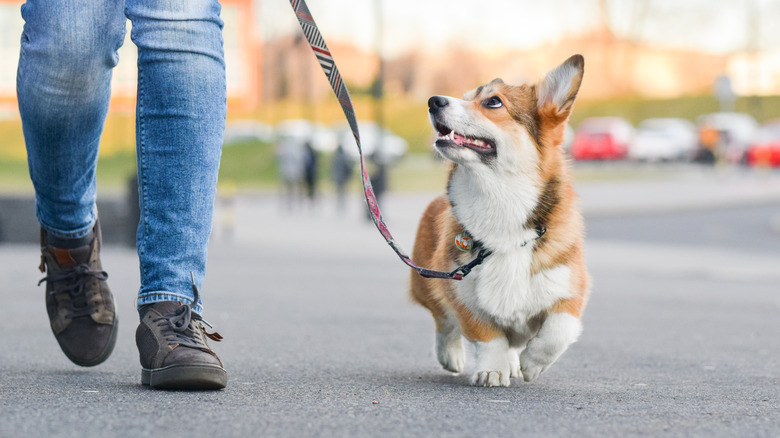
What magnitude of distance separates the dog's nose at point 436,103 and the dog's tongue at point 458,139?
101 mm

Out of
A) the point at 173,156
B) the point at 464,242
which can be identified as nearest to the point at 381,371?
the point at 464,242

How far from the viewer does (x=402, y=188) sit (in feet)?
105

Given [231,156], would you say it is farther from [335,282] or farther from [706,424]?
[706,424]

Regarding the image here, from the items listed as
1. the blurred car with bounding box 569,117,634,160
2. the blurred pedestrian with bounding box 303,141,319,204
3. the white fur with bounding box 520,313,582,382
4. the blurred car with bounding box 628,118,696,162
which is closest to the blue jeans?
the white fur with bounding box 520,313,582,382

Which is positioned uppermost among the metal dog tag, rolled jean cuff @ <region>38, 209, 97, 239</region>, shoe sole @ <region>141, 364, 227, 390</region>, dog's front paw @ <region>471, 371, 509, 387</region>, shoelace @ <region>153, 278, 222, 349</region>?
the metal dog tag

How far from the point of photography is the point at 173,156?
120 inches

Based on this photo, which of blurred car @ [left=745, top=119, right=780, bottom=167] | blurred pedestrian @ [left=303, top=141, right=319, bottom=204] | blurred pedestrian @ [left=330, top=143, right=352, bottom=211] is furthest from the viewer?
blurred car @ [left=745, top=119, right=780, bottom=167]

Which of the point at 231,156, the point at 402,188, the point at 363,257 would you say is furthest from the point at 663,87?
the point at 363,257

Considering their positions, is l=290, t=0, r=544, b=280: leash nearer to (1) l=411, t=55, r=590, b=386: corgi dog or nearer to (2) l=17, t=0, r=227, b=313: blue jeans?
(1) l=411, t=55, r=590, b=386: corgi dog

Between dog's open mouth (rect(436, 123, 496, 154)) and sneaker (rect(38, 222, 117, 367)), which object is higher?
dog's open mouth (rect(436, 123, 496, 154))

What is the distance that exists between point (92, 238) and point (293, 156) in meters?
22.8

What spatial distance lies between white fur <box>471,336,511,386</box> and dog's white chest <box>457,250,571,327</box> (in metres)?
0.09

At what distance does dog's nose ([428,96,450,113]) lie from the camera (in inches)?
140

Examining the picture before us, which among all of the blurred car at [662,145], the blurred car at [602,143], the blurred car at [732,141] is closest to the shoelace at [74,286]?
the blurred car at [732,141]
